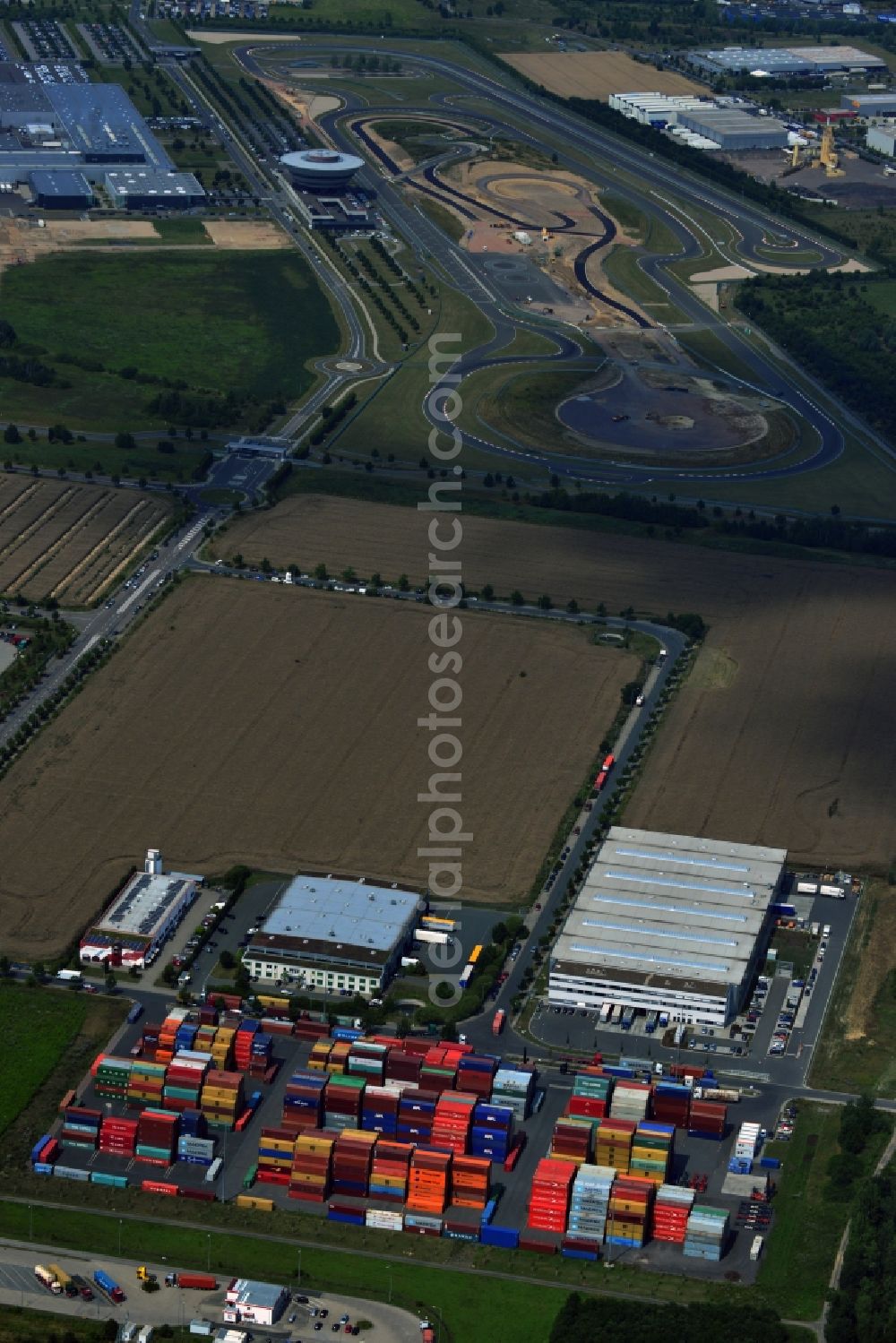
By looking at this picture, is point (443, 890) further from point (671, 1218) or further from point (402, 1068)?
point (671, 1218)

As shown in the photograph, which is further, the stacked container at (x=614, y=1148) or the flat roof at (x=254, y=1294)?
the stacked container at (x=614, y=1148)

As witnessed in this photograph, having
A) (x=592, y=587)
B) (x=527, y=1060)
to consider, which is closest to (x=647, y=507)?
(x=592, y=587)

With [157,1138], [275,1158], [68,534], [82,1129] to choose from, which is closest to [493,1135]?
[275,1158]

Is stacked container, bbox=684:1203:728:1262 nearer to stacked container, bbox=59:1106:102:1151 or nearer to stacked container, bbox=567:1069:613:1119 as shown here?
stacked container, bbox=567:1069:613:1119

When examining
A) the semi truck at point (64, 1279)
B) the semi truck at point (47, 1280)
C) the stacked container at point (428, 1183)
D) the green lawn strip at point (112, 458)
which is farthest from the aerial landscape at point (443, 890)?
the green lawn strip at point (112, 458)

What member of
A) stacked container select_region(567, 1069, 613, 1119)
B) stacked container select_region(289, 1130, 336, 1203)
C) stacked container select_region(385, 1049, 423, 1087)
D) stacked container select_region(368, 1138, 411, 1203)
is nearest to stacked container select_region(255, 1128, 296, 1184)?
stacked container select_region(289, 1130, 336, 1203)

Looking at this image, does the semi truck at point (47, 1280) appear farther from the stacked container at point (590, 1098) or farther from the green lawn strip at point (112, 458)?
the green lawn strip at point (112, 458)

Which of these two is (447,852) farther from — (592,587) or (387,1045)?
(592,587)
